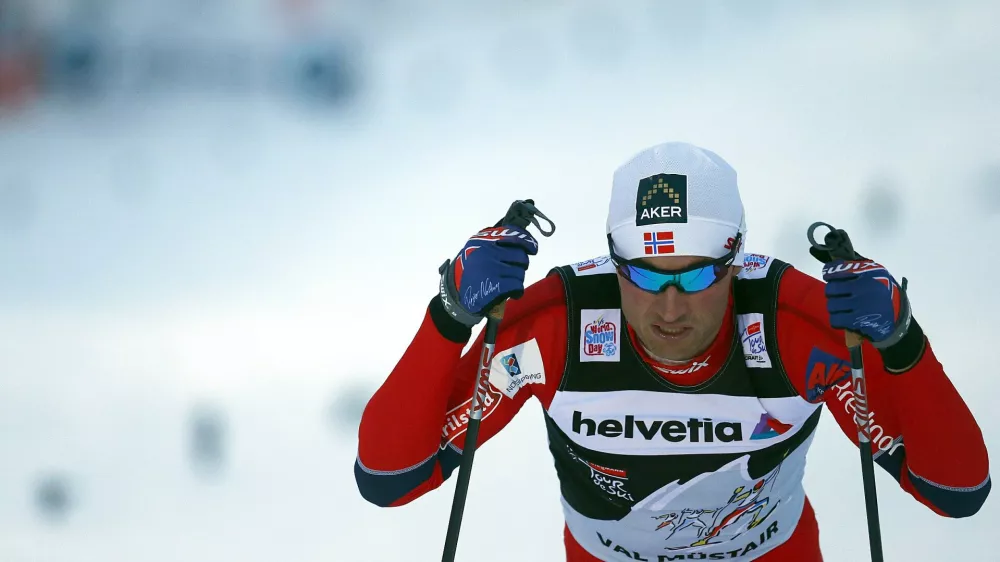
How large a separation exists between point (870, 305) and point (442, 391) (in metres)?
0.98

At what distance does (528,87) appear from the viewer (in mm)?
4738

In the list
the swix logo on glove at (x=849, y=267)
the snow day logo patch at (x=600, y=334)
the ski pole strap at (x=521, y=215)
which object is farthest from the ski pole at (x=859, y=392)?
the ski pole strap at (x=521, y=215)

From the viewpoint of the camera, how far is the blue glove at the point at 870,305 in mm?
2113

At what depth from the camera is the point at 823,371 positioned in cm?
234

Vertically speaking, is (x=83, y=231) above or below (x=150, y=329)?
above

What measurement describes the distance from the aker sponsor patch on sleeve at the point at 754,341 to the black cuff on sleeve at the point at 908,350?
0.30 m

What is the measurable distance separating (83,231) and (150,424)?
1.26 meters

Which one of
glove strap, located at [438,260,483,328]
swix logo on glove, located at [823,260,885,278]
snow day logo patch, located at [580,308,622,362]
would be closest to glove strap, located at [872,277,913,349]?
swix logo on glove, located at [823,260,885,278]

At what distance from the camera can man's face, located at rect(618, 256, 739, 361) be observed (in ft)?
7.25

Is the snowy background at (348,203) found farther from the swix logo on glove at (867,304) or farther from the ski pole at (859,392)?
the swix logo on glove at (867,304)

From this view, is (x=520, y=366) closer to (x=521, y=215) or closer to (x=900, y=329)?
(x=521, y=215)

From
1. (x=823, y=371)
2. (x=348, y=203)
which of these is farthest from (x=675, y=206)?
(x=348, y=203)

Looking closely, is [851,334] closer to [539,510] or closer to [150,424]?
[539,510]

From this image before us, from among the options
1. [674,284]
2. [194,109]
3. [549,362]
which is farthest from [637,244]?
[194,109]
